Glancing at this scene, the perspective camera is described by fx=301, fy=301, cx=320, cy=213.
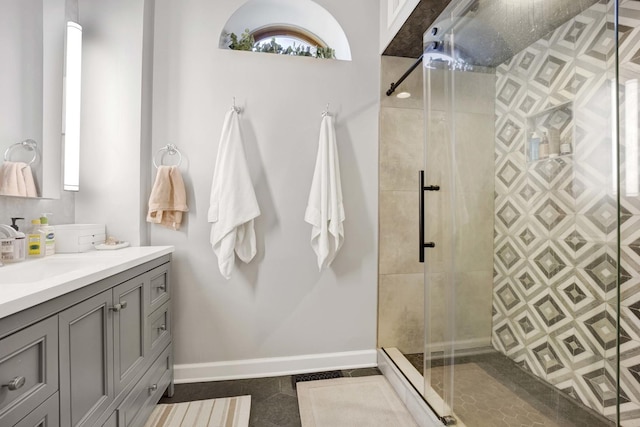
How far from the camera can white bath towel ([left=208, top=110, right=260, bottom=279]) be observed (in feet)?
5.88

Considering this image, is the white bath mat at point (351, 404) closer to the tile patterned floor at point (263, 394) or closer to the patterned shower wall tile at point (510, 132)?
the tile patterned floor at point (263, 394)

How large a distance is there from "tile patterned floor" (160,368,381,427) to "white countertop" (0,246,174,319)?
0.85 meters

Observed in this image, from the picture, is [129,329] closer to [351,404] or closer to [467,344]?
[351,404]

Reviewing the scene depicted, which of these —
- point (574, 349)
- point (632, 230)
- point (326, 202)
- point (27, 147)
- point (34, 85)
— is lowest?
point (574, 349)

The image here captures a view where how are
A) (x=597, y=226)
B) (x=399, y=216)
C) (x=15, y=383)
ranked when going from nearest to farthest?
(x=15, y=383) → (x=597, y=226) → (x=399, y=216)

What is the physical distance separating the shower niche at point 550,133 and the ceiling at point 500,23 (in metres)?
0.26

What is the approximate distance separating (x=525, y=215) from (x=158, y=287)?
1.72m

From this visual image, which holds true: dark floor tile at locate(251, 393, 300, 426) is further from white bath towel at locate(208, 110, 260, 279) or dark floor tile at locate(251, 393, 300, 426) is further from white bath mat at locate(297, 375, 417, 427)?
white bath towel at locate(208, 110, 260, 279)

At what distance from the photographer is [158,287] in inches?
63.0

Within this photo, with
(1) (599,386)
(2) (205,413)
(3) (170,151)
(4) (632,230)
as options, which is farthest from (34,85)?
(4) (632,230)

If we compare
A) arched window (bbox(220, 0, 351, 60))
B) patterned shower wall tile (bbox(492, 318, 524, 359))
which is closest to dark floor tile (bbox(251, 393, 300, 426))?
patterned shower wall tile (bbox(492, 318, 524, 359))

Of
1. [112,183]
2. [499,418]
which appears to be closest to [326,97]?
[112,183]

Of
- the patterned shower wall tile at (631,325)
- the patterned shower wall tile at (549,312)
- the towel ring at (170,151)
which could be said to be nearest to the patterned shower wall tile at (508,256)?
the patterned shower wall tile at (549,312)

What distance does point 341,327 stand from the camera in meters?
2.07
